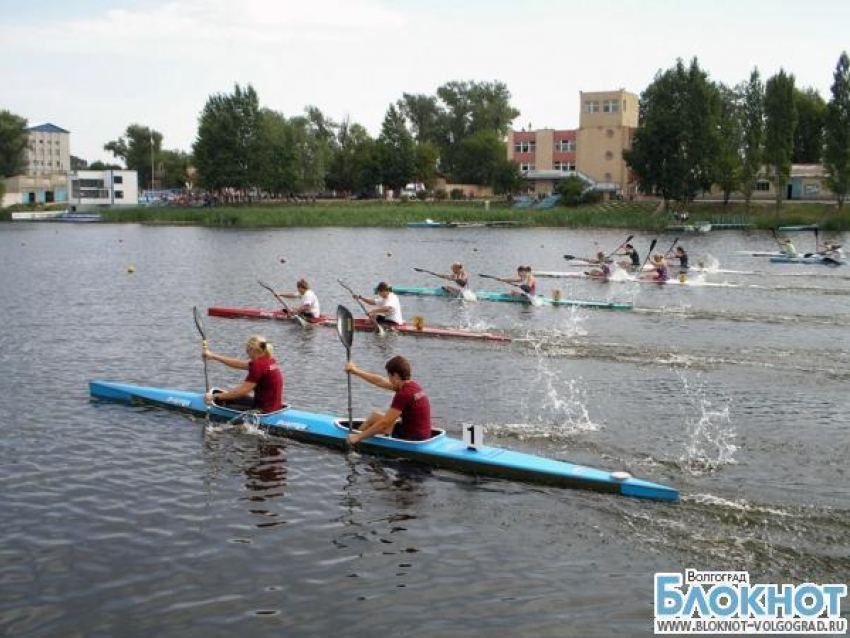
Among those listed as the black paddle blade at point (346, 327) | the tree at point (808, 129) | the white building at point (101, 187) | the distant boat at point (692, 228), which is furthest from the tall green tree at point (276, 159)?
the black paddle blade at point (346, 327)

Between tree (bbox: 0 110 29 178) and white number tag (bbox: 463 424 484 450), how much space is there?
156035mm

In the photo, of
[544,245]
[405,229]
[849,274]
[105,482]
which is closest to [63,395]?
[105,482]

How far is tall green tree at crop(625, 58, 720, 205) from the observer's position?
3295 inches

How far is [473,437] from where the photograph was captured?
12438 mm

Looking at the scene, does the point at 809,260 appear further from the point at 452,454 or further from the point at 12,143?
the point at 12,143

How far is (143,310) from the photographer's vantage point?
29.9 m

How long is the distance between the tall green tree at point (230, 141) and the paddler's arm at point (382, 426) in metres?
99.5

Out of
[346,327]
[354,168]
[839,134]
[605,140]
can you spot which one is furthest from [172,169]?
[346,327]

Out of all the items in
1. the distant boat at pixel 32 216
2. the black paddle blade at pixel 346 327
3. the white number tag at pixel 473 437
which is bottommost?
the white number tag at pixel 473 437

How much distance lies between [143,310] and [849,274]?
32.0 m

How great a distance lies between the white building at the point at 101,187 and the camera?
13862cm

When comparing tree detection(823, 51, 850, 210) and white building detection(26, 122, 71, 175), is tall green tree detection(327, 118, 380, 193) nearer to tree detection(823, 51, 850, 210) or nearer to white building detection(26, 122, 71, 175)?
tree detection(823, 51, 850, 210)

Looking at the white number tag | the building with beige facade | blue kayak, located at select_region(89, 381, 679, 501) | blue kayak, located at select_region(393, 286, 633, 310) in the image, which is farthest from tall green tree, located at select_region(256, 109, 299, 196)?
the white number tag

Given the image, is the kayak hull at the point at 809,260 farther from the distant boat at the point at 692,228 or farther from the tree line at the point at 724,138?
the tree line at the point at 724,138
